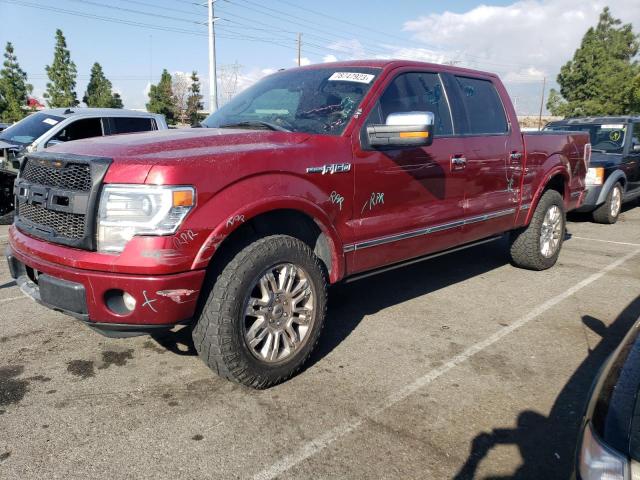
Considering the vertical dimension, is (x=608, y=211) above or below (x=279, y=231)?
below

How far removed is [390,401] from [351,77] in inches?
89.4

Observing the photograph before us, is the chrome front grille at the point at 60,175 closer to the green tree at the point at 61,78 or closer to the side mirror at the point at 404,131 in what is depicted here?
the side mirror at the point at 404,131

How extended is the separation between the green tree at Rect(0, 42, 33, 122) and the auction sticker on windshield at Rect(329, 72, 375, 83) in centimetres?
3470

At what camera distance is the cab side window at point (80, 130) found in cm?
860

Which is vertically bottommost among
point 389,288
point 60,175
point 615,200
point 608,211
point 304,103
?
point 389,288

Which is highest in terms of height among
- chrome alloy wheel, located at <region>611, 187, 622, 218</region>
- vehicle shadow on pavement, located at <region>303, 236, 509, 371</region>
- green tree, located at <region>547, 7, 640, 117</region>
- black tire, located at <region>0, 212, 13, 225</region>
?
green tree, located at <region>547, 7, 640, 117</region>

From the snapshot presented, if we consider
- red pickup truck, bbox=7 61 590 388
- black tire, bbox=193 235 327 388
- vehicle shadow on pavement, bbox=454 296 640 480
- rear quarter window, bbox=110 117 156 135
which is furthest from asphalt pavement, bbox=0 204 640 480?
rear quarter window, bbox=110 117 156 135

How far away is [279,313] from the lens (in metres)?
3.10

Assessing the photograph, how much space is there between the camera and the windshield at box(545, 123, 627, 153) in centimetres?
959

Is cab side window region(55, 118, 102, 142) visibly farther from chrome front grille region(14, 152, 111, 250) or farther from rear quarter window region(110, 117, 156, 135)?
chrome front grille region(14, 152, 111, 250)

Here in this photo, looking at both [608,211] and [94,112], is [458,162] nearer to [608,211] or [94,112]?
[608,211]

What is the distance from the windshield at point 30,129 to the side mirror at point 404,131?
710cm

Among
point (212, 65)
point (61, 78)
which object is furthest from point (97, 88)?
point (212, 65)

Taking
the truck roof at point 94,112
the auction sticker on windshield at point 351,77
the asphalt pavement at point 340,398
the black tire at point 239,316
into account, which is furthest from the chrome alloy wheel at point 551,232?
the truck roof at point 94,112
